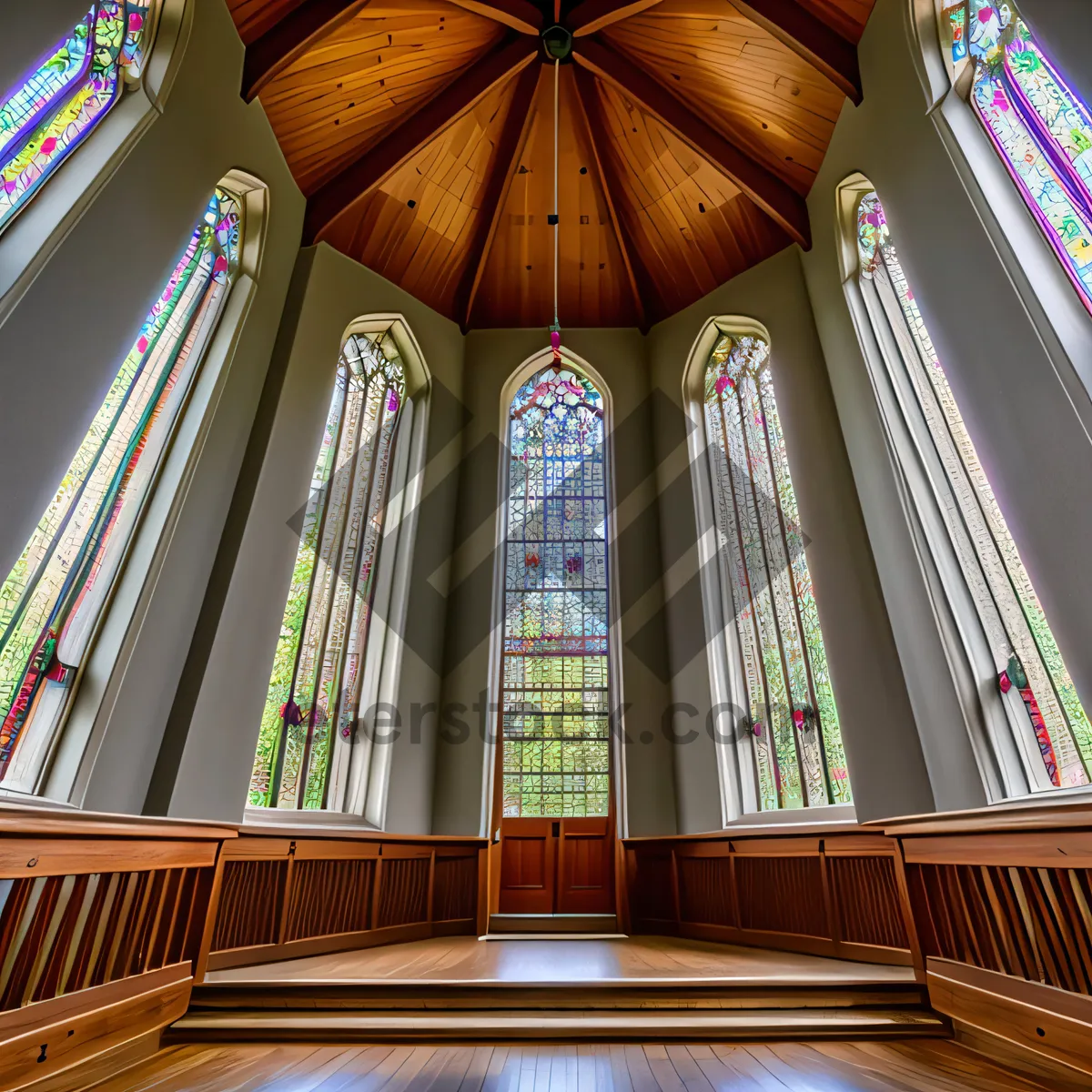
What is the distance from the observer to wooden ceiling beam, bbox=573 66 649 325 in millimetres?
5859

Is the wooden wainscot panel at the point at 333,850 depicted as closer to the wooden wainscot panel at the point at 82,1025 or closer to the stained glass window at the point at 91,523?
the wooden wainscot panel at the point at 82,1025

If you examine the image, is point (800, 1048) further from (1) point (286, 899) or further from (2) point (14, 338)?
(2) point (14, 338)

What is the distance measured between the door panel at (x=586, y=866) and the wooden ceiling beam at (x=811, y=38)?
5.59 m

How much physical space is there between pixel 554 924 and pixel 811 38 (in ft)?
21.2

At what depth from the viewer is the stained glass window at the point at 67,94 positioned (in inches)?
116

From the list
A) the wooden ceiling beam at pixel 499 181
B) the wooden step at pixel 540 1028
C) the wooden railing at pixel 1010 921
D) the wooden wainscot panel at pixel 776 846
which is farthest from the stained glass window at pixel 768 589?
the wooden ceiling beam at pixel 499 181

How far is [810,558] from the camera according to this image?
4785mm

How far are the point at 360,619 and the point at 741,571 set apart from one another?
3149mm

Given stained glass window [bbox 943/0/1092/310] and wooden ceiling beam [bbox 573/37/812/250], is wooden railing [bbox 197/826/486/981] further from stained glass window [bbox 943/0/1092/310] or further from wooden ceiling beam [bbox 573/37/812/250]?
wooden ceiling beam [bbox 573/37/812/250]

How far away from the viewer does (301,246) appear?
5.42 m

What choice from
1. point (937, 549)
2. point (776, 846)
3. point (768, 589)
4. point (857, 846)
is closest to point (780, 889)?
point (776, 846)

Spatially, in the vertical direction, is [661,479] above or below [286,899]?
above

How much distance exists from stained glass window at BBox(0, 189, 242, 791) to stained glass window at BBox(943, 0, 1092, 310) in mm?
4477

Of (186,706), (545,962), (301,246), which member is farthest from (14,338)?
(545,962)
